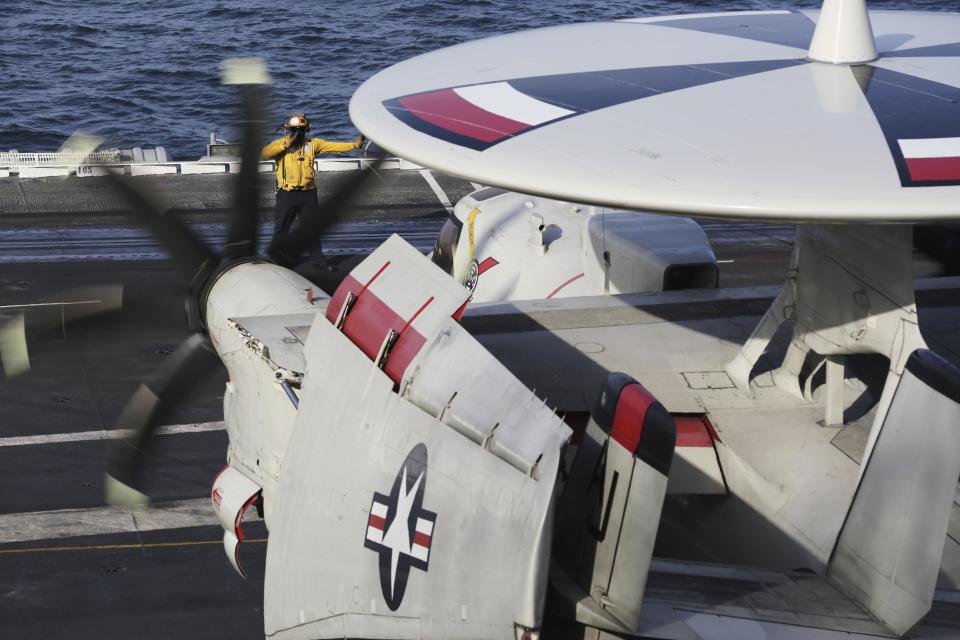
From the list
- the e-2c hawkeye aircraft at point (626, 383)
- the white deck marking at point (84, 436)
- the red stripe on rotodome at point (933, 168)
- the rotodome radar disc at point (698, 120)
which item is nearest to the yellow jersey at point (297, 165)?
the white deck marking at point (84, 436)

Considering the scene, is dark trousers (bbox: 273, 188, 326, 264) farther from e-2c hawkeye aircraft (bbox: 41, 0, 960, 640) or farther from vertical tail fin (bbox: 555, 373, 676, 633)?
vertical tail fin (bbox: 555, 373, 676, 633)

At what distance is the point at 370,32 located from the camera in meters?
59.8

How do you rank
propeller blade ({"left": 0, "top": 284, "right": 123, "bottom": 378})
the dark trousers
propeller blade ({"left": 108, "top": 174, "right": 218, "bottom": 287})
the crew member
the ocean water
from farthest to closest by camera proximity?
the ocean water
the dark trousers
the crew member
propeller blade ({"left": 108, "top": 174, "right": 218, "bottom": 287})
propeller blade ({"left": 0, "top": 284, "right": 123, "bottom": 378})

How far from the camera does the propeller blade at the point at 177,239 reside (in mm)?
12578

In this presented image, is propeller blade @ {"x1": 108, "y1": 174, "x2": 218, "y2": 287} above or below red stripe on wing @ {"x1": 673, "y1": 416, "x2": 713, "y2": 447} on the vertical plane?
above

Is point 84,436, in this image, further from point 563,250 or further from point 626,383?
point 626,383

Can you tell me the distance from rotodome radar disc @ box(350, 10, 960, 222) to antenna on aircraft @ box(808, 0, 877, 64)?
0.11 metres

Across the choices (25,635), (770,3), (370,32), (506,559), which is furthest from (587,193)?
(770,3)

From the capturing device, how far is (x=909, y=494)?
7.45 metres

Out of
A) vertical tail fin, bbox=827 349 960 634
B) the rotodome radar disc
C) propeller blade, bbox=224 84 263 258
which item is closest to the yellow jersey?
propeller blade, bbox=224 84 263 258

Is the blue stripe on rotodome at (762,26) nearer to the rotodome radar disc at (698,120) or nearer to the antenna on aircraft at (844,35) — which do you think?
the rotodome radar disc at (698,120)

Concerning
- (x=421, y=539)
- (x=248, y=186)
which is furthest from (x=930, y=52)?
(x=248, y=186)

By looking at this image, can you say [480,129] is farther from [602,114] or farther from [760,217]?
[760,217]

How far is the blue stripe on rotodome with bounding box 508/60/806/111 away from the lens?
9.73 metres
